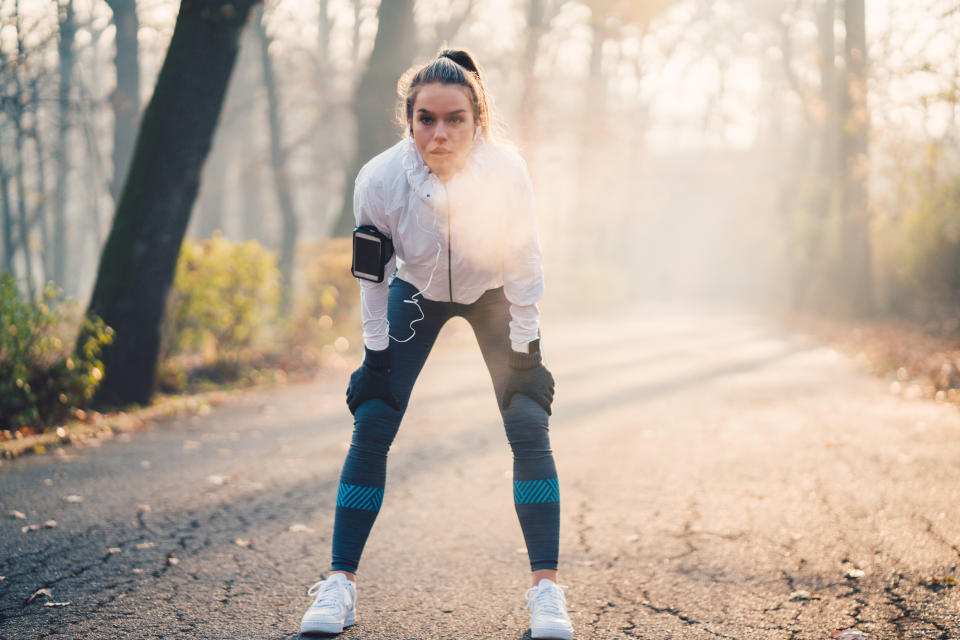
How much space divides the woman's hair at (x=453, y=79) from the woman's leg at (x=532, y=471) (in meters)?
0.73

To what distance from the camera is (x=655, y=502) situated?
466cm

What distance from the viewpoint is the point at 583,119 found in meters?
25.3

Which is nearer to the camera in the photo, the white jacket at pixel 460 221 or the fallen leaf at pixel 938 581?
the white jacket at pixel 460 221

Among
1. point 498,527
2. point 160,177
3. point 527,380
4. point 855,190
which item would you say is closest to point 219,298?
point 160,177

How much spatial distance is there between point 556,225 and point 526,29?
16.2 metres

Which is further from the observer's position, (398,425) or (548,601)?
(398,425)

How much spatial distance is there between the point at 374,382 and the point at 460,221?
0.64 m

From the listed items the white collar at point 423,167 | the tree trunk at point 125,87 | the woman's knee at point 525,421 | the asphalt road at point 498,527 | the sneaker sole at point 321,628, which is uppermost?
the tree trunk at point 125,87

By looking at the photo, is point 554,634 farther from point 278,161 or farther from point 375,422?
point 278,161

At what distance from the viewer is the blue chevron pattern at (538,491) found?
9.21 ft

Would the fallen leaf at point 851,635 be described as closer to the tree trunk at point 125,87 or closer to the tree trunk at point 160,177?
the tree trunk at point 160,177

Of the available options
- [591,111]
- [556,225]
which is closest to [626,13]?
[591,111]

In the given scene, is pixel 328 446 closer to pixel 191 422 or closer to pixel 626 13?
pixel 191 422

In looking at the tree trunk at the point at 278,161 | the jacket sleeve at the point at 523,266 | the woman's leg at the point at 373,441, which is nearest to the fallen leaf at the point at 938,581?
the jacket sleeve at the point at 523,266
